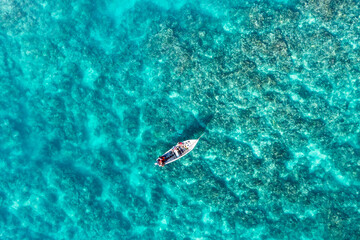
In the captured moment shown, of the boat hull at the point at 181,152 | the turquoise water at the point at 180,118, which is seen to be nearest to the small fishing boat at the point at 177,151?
the boat hull at the point at 181,152

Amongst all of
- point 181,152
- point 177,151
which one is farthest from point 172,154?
point 181,152

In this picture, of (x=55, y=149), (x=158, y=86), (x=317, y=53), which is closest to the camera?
(x=317, y=53)

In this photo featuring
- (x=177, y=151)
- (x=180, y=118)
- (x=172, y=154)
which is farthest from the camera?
(x=180, y=118)

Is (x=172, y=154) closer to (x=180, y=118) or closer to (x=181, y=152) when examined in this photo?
(x=181, y=152)

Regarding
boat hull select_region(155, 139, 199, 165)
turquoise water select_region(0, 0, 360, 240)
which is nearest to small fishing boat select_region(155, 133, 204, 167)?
boat hull select_region(155, 139, 199, 165)

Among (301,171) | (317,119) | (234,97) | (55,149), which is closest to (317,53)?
(317,119)

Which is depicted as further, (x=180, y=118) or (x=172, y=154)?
(x=180, y=118)

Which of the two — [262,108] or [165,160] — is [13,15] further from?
[262,108]

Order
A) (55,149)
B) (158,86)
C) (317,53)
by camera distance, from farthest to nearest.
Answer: (55,149), (158,86), (317,53)
